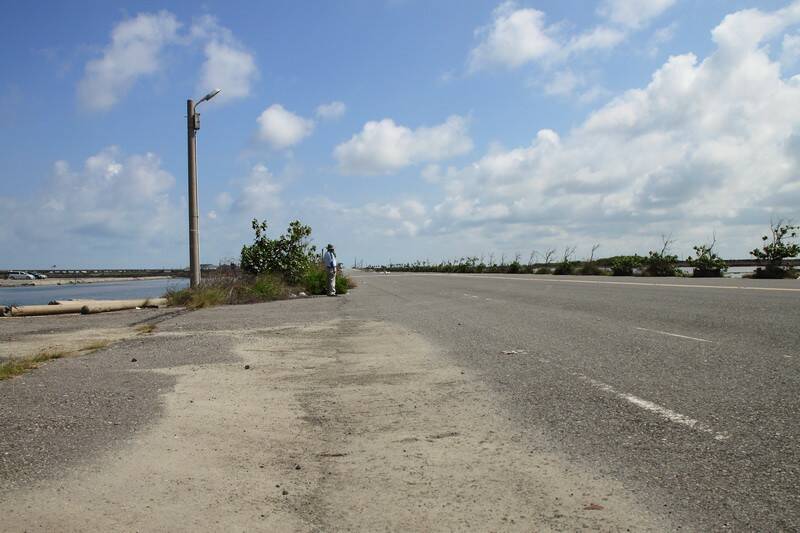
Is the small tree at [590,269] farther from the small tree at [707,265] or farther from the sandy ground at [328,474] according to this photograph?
the sandy ground at [328,474]

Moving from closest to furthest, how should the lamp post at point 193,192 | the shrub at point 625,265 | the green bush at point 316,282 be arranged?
the lamp post at point 193,192, the green bush at point 316,282, the shrub at point 625,265

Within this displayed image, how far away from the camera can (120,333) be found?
1166cm

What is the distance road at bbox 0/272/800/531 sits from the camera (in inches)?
130

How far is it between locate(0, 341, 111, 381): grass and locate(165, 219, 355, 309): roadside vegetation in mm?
10554

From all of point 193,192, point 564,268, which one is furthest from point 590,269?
point 193,192

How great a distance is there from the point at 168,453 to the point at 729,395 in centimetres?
468

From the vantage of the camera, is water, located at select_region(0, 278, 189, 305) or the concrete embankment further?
water, located at select_region(0, 278, 189, 305)

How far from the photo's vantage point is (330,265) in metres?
23.7

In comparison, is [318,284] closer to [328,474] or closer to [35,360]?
[35,360]

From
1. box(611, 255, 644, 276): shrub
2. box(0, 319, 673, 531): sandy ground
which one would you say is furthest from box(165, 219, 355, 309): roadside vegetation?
box(611, 255, 644, 276): shrub

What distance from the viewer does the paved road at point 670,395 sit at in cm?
347

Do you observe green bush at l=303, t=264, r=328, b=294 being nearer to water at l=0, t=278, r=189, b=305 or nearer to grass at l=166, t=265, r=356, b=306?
grass at l=166, t=265, r=356, b=306

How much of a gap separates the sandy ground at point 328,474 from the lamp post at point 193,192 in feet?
41.5

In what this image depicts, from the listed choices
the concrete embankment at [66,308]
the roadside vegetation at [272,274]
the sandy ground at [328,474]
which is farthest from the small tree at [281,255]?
the sandy ground at [328,474]
